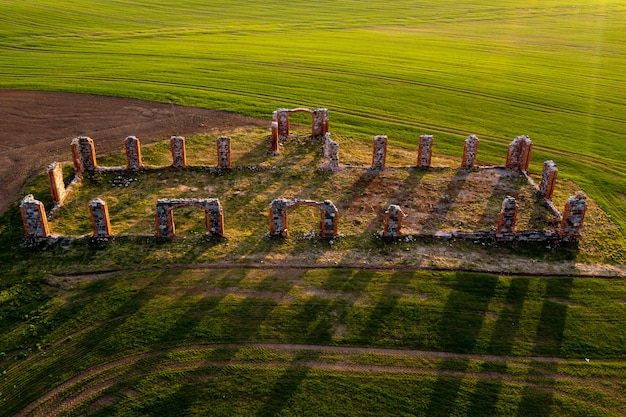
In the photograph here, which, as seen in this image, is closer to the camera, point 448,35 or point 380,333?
point 380,333

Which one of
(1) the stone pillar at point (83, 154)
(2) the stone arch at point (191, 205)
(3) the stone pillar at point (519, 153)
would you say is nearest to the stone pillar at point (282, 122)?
(1) the stone pillar at point (83, 154)

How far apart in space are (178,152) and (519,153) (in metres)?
19.0

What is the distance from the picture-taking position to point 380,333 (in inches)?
694

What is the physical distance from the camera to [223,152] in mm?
29219

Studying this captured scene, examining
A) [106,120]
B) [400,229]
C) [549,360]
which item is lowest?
[549,360]

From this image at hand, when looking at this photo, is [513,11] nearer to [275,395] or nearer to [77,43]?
[77,43]

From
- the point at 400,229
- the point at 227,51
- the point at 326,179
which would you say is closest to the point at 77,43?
the point at 227,51

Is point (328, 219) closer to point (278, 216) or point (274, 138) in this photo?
point (278, 216)

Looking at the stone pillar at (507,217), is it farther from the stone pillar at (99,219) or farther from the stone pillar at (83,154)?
the stone pillar at (83,154)

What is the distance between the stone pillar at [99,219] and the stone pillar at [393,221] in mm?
11692

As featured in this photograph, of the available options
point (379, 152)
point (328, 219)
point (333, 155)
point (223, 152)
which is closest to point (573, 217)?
point (328, 219)

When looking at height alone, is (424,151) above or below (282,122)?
below

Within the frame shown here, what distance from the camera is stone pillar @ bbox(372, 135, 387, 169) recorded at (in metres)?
29.0

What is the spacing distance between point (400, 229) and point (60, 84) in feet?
105
